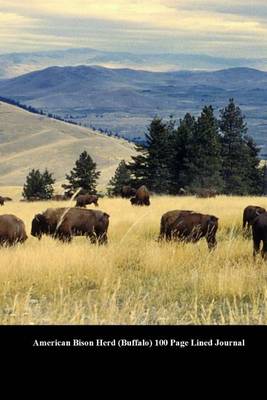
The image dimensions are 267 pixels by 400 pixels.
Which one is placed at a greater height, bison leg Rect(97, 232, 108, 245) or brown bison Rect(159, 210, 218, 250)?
brown bison Rect(159, 210, 218, 250)

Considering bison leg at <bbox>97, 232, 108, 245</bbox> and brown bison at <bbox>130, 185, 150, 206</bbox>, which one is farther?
brown bison at <bbox>130, 185, 150, 206</bbox>

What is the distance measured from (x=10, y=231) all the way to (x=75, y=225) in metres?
1.63

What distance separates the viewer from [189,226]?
15016mm

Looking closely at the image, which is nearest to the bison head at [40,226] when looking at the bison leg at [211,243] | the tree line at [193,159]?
the bison leg at [211,243]

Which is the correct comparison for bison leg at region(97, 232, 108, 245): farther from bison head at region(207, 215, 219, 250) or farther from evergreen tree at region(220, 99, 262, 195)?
evergreen tree at region(220, 99, 262, 195)

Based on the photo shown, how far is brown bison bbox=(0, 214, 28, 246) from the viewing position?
14.7 m

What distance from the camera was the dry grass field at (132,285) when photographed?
7.78 meters

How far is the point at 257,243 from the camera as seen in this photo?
12328 millimetres

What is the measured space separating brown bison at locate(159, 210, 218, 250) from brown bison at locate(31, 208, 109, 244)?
1.46 meters

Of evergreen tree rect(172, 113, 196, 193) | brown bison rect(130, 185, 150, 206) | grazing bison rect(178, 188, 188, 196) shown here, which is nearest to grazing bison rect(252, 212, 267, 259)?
brown bison rect(130, 185, 150, 206)

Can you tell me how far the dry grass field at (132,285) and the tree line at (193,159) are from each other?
49.1 meters

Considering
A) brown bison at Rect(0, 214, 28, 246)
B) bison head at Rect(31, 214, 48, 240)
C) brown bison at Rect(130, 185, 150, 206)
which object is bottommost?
brown bison at Rect(130, 185, 150, 206)

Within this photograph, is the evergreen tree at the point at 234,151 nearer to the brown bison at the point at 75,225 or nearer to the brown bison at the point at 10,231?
the brown bison at the point at 75,225
